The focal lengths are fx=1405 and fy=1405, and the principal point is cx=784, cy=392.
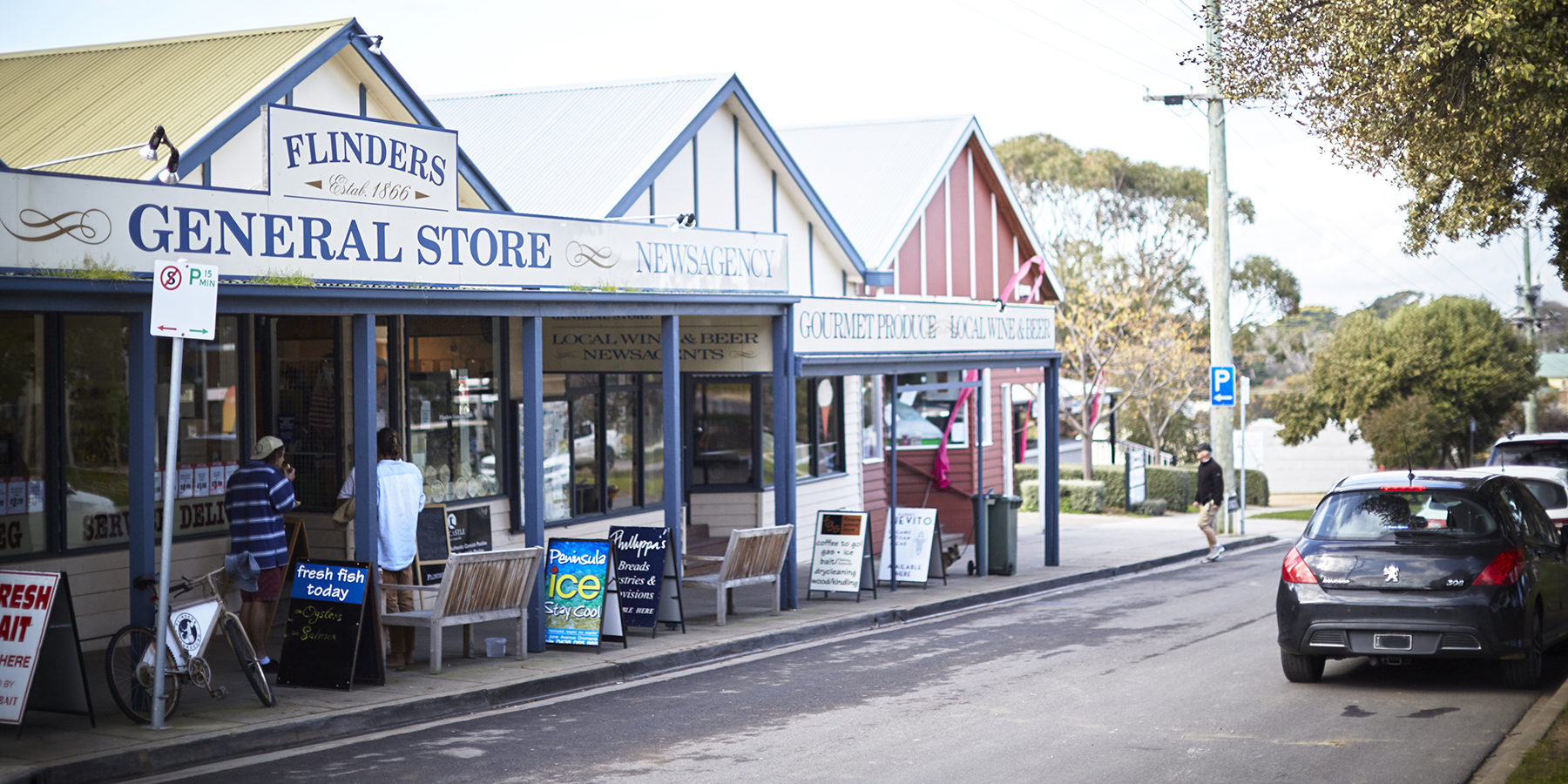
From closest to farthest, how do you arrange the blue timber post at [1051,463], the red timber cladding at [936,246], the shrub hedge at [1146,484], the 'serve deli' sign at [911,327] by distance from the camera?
the 'serve deli' sign at [911,327] → the blue timber post at [1051,463] → the red timber cladding at [936,246] → the shrub hedge at [1146,484]

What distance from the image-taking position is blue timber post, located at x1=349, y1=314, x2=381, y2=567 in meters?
10.4

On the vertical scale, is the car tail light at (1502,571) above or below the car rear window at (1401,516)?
below

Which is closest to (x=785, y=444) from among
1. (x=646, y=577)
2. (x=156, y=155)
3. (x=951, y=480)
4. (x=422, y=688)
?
(x=646, y=577)

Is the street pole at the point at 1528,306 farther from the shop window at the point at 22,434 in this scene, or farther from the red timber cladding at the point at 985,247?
the shop window at the point at 22,434

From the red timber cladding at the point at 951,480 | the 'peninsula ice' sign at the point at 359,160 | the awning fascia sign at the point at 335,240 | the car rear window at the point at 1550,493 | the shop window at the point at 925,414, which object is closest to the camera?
the awning fascia sign at the point at 335,240

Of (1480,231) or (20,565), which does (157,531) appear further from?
(1480,231)

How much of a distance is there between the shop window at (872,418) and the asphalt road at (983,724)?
390 inches

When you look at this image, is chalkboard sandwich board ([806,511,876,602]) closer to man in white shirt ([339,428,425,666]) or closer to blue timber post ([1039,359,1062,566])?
blue timber post ([1039,359,1062,566])

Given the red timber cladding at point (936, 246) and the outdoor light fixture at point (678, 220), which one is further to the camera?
the red timber cladding at point (936, 246)

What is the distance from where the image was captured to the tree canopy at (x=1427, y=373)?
45.5 meters

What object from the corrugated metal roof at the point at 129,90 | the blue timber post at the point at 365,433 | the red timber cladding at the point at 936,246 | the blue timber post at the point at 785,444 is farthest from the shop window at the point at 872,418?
the blue timber post at the point at 365,433

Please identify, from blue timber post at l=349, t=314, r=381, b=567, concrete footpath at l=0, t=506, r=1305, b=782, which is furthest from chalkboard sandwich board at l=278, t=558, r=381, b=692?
blue timber post at l=349, t=314, r=381, b=567

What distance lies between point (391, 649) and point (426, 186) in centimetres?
366

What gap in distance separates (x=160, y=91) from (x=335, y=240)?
13.4 feet
